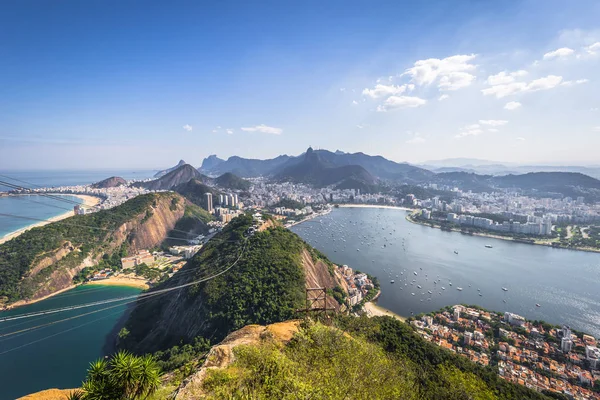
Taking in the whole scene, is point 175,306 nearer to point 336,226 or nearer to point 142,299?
point 142,299

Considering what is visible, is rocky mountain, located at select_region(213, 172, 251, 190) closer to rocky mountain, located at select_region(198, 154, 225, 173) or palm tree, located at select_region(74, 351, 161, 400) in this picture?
palm tree, located at select_region(74, 351, 161, 400)

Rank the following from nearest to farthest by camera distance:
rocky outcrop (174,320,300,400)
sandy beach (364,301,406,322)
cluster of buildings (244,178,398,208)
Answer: rocky outcrop (174,320,300,400) < sandy beach (364,301,406,322) < cluster of buildings (244,178,398,208)

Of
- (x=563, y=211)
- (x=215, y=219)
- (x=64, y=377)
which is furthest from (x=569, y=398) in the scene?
(x=563, y=211)

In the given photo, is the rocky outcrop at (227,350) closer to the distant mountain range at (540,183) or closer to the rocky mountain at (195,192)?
the rocky mountain at (195,192)

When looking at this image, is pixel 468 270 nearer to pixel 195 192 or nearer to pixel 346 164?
pixel 195 192

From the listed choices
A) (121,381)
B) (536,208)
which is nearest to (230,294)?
(121,381)

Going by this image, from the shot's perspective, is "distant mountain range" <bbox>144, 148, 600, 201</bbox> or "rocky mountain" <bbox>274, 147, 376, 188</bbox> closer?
"distant mountain range" <bbox>144, 148, 600, 201</bbox>

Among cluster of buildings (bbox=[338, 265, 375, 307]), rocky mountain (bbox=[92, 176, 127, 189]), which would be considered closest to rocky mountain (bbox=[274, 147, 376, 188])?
rocky mountain (bbox=[92, 176, 127, 189])

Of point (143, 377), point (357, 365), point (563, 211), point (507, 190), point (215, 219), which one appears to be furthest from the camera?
point (507, 190)
